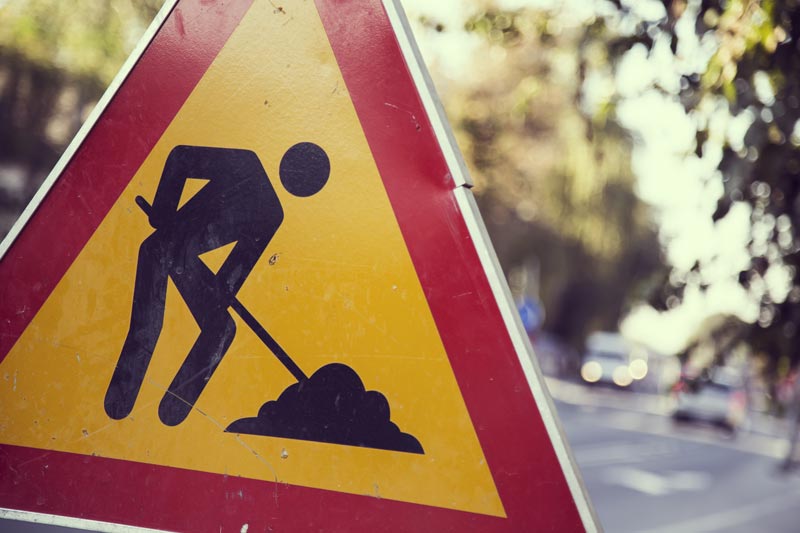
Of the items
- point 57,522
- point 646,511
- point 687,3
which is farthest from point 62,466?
point 646,511

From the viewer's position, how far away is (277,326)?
4.66ft

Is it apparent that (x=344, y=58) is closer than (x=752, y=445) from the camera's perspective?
Yes

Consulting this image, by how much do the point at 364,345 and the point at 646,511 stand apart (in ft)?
36.6

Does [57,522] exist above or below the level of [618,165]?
below

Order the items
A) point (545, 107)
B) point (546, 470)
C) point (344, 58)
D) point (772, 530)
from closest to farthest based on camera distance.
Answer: point (546, 470)
point (344, 58)
point (772, 530)
point (545, 107)

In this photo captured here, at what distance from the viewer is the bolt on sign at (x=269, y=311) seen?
1332mm

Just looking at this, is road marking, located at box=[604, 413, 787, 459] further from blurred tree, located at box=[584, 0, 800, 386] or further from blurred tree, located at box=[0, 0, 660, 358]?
blurred tree, located at box=[584, 0, 800, 386]

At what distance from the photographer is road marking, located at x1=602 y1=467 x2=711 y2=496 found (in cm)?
1391

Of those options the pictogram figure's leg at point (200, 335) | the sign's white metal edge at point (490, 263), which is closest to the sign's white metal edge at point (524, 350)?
the sign's white metal edge at point (490, 263)

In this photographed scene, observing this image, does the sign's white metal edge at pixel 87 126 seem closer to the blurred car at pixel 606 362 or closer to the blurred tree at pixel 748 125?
the blurred tree at pixel 748 125

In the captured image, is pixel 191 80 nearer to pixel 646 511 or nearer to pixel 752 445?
pixel 646 511

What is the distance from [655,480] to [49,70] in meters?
11.3

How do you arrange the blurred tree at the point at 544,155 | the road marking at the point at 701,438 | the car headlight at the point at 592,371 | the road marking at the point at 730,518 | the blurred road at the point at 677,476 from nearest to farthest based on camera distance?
the blurred tree at the point at 544,155
the road marking at the point at 730,518
the blurred road at the point at 677,476
the road marking at the point at 701,438
the car headlight at the point at 592,371

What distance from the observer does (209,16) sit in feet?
5.01
